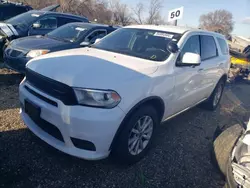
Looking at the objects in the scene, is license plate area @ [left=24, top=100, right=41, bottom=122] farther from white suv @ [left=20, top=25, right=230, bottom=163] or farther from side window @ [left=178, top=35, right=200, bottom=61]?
side window @ [left=178, top=35, right=200, bottom=61]

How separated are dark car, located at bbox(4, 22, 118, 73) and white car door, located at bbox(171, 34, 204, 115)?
8.82 feet

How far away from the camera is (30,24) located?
24.4ft

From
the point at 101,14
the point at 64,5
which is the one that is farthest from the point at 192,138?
the point at 101,14

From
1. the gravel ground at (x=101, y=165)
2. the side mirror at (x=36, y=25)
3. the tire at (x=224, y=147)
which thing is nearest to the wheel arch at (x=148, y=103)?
the gravel ground at (x=101, y=165)

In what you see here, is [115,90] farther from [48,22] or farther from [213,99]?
[48,22]

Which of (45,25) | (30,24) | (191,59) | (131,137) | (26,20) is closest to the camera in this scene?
(131,137)

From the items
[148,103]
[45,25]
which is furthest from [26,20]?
[148,103]

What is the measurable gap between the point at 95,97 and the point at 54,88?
0.48 meters

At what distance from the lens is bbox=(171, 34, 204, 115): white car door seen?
3.46 m

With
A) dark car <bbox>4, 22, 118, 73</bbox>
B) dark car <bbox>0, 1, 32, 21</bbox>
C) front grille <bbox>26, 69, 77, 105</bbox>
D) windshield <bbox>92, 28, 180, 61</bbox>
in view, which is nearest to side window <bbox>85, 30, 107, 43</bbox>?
dark car <bbox>4, 22, 118, 73</bbox>

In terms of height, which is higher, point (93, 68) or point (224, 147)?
point (93, 68)

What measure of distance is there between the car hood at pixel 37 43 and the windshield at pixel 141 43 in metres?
2.01

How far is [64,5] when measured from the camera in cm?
3120

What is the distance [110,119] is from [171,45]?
1608 mm
